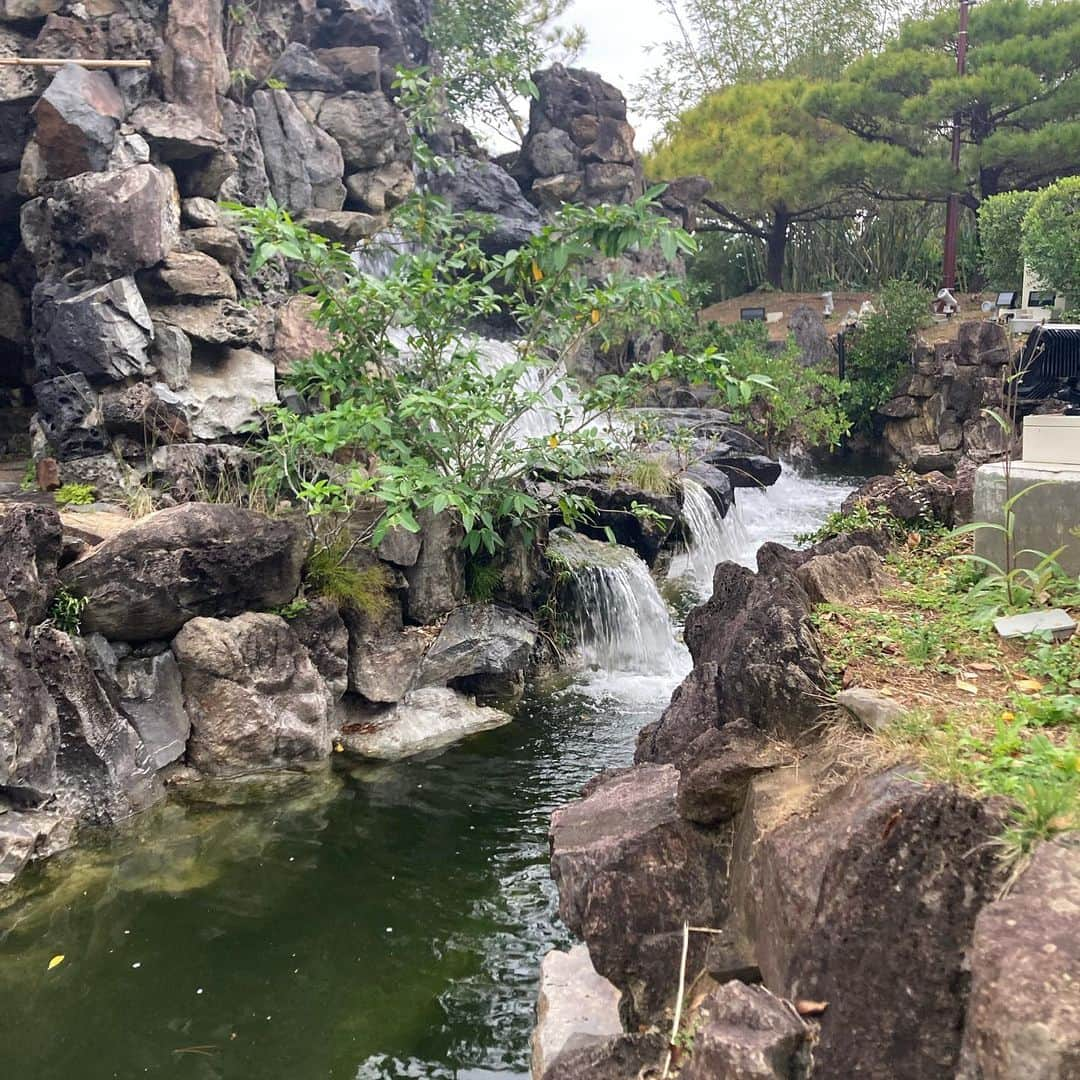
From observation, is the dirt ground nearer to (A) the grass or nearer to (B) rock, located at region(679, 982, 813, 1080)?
(A) the grass

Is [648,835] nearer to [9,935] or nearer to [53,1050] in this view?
[53,1050]

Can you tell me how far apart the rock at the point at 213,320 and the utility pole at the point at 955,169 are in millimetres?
18783

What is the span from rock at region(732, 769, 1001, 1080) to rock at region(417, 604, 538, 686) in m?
→ 5.14

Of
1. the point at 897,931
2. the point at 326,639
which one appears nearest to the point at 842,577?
the point at 897,931

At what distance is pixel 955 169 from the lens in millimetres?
22453

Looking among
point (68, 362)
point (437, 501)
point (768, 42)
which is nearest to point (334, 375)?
point (437, 501)

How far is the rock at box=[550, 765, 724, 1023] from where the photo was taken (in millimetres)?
3426

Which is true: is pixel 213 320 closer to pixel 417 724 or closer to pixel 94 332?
pixel 94 332

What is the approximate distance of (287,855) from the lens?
5.48 meters

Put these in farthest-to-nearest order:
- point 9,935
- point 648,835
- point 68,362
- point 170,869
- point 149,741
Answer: point 68,362, point 149,741, point 170,869, point 9,935, point 648,835

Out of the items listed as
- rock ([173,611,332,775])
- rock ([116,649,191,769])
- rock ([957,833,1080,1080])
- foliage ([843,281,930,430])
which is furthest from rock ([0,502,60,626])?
foliage ([843,281,930,430])

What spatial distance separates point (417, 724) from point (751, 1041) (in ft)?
16.0

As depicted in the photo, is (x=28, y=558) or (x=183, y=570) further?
(x=183, y=570)

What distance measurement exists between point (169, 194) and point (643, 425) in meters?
5.29
